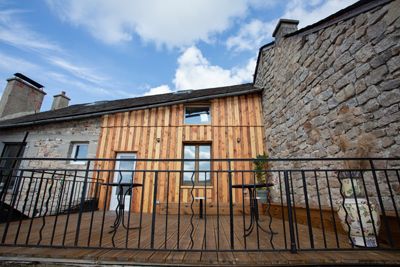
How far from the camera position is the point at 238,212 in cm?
480

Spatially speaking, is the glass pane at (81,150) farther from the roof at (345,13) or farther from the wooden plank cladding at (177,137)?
the roof at (345,13)

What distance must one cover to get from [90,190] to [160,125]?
3.00m

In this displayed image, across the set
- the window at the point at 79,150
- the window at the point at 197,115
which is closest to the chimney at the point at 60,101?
the window at the point at 79,150

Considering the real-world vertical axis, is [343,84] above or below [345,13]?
below

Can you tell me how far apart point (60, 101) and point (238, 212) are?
10040 millimetres

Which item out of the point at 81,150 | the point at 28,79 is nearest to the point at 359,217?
the point at 81,150

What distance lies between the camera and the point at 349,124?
8.75 feet

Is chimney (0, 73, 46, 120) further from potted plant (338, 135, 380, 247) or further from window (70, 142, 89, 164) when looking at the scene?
potted plant (338, 135, 380, 247)

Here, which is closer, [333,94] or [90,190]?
[333,94]

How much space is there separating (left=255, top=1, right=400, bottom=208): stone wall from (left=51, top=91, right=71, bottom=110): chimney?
10.3 m

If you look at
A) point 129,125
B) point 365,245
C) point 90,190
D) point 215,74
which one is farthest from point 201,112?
point 215,74

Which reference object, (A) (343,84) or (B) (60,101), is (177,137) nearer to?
(A) (343,84)

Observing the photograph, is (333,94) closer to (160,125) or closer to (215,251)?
(215,251)

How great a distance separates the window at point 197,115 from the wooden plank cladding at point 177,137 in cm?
22
